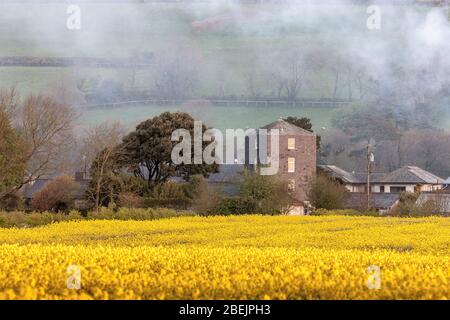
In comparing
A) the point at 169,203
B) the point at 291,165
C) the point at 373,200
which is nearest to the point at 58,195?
the point at 169,203

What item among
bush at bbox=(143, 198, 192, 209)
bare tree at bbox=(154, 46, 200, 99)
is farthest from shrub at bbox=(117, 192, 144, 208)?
bare tree at bbox=(154, 46, 200, 99)

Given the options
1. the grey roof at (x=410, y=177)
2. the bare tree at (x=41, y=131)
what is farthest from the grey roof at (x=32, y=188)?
the grey roof at (x=410, y=177)

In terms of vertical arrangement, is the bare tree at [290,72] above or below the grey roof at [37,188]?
above

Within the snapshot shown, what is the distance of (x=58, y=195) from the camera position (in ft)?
228

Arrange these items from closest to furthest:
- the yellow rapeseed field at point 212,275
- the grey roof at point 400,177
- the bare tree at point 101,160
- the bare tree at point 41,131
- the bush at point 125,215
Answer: the yellow rapeseed field at point 212,275
the bush at point 125,215
the bare tree at point 41,131
the bare tree at point 101,160
the grey roof at point 400,177

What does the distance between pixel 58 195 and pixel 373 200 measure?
28.6m

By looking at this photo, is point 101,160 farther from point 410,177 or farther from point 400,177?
point 400,177

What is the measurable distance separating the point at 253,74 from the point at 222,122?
17638 mm

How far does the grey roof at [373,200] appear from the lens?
77312mm

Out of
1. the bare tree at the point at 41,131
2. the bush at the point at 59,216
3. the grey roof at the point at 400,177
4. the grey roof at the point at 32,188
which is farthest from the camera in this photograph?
the grey roof at the point at 400,177

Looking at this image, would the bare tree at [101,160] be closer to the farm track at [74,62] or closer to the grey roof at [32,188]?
the grey roof at [32,188]

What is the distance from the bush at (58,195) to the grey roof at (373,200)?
21.9 metres

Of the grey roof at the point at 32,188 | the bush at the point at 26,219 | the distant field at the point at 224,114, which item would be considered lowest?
the grey roof at the point at 32,188

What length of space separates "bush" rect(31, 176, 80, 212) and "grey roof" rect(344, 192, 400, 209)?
2194cm
